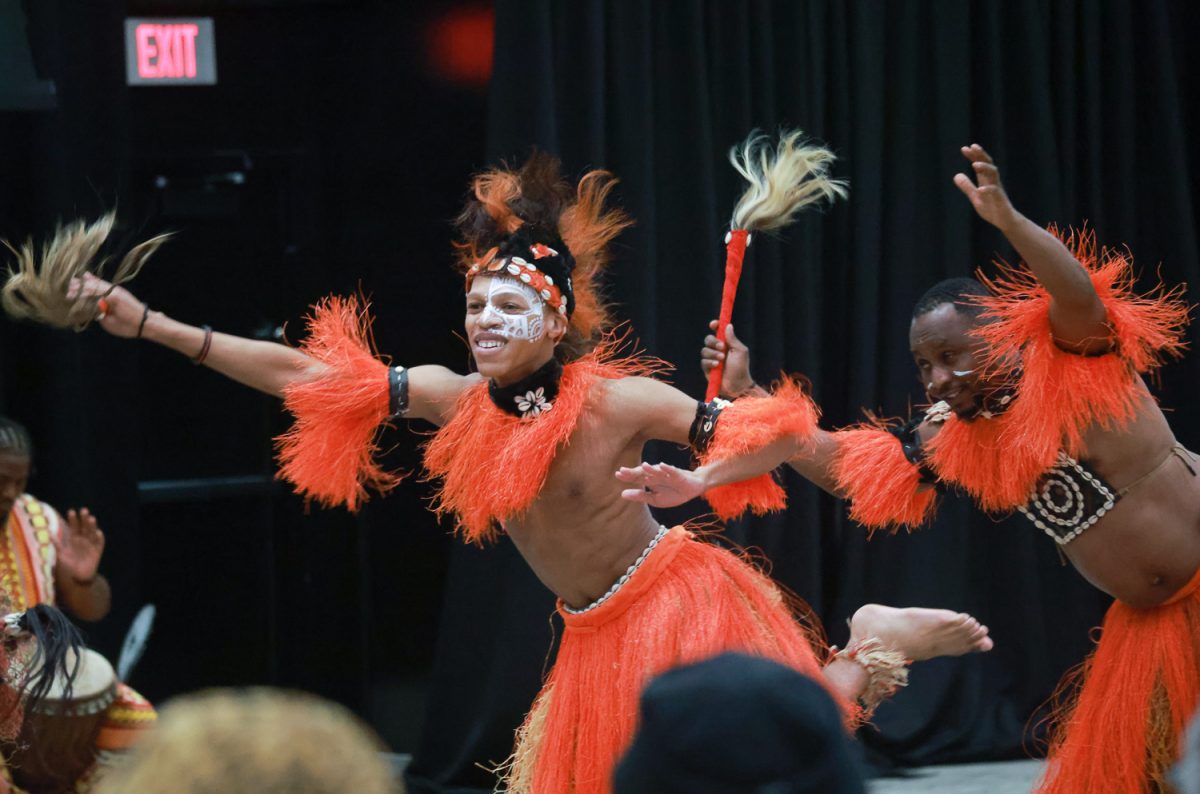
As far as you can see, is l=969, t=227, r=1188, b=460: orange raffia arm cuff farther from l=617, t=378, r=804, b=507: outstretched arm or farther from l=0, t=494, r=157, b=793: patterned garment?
l=0, t=494, r=157, b=793: patterned garment

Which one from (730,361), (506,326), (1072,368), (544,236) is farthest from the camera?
(730,361)

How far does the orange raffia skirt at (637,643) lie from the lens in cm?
296

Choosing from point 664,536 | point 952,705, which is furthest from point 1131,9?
point 664,536

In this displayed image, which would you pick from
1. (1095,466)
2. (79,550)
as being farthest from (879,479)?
(79,550)

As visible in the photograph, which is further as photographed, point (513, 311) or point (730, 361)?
point (730, 361)

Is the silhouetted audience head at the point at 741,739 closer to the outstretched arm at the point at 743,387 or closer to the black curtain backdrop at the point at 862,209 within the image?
the outstretched arm at the point at 743,387

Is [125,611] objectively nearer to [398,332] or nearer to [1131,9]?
[398,332]

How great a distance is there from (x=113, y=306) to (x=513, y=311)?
78 centimetres

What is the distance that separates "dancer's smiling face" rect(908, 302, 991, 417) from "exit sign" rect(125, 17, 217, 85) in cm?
260

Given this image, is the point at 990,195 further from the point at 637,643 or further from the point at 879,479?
the point at 637,643

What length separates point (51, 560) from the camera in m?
3.80

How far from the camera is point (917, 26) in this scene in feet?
16.1

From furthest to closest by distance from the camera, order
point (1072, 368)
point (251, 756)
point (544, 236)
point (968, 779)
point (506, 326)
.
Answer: point (968, 779) → point (544, 236) → point (506, 326) → point (1072, 368) → point (251, 756)

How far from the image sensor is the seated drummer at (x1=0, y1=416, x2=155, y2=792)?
143 inches
